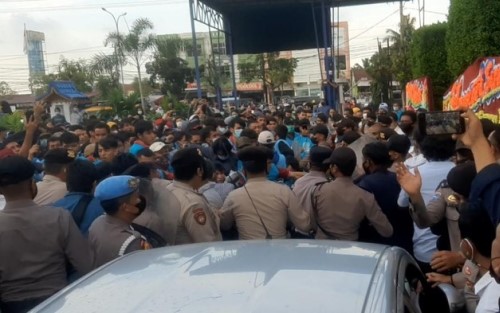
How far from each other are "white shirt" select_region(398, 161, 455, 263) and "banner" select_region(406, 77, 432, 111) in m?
9.82

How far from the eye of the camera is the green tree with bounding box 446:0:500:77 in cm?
1264

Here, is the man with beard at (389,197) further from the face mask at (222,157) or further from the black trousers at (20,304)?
the face mask at (222,157)

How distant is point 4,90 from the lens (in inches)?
3378

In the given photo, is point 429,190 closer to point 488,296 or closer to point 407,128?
point 488,296

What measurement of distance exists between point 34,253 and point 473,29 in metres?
10.8

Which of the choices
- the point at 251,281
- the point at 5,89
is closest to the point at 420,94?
the point at 251,281

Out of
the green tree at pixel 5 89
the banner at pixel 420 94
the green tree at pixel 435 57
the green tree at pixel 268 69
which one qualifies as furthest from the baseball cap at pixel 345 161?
the green tree at pixel 5 89

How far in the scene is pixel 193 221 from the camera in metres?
4.76

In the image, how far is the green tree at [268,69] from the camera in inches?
2908

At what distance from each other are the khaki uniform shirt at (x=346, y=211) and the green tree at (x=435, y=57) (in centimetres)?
1562

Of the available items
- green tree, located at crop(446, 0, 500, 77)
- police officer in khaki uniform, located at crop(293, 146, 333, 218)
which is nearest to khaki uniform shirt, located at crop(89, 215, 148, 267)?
police officer in khaki uniform, located at crop(293, 146, 333, 218)

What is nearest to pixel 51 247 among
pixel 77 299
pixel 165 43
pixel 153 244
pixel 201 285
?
pixel 153 244

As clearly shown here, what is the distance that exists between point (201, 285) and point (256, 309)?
12.9 inches

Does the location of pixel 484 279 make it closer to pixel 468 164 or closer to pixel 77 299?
pixel 468 164
